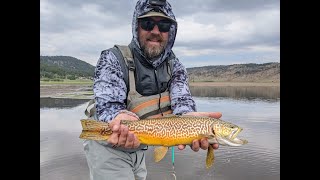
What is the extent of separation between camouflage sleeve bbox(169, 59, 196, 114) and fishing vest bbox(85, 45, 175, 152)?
0.07m

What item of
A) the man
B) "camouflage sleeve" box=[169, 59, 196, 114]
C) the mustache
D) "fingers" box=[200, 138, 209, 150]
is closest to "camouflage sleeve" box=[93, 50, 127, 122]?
the man

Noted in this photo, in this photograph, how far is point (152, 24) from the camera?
15.9 ft

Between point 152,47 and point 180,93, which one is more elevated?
point 152,47

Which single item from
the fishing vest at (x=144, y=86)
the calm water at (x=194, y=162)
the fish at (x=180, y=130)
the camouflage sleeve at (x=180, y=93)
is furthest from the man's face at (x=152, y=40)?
the calm water at (x=194, y=162)

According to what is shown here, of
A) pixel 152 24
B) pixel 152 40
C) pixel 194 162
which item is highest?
pixel 152 24

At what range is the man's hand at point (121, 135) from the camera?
4.14 meters

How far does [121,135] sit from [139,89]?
835 millimetres

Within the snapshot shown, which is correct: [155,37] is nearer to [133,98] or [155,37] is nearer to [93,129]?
[133,98]

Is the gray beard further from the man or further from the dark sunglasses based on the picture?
the dark sunglasses

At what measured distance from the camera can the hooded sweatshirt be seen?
4.46 m

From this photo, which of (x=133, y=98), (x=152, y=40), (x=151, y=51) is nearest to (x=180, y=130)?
(x=133, y=98)

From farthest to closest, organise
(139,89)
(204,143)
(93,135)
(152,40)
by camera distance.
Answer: (152,40) → (139,89) → (204,143) → (93,135)
